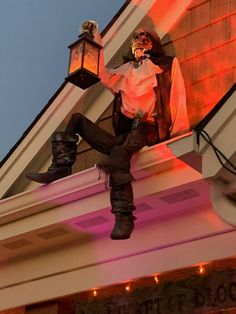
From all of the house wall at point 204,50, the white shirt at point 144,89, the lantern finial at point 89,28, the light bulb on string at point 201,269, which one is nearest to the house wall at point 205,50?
the house wall at point 204,50

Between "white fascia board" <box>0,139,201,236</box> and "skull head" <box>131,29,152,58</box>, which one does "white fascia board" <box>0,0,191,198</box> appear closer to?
"skull head" <box>131,29,152,58</box>

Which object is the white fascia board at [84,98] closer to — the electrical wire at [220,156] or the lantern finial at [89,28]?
the lantern finial at [89,28]

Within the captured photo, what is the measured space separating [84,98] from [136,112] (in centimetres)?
113

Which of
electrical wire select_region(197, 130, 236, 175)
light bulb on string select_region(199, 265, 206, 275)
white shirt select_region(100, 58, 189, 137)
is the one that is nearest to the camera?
electrical wire select_region(197, 130, 236, 175)

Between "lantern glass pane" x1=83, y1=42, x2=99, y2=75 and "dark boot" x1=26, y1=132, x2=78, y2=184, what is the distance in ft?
2.05

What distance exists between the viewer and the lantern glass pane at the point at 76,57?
5.48 m

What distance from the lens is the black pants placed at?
16.6ft

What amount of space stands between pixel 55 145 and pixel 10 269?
1681 millimetres

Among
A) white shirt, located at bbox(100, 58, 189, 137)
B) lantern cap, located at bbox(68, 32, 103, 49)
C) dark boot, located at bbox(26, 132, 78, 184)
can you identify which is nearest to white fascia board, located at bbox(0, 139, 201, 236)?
dark boot, located at bbox(26, 132, 78, 184)

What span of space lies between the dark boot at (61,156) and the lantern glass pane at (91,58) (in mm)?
626

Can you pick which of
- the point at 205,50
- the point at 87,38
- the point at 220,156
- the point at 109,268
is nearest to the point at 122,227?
the point at 220,156

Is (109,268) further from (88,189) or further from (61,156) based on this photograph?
(61,156)

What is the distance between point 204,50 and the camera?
19.6 feet

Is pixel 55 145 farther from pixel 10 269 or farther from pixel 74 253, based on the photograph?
pixel 10 269
